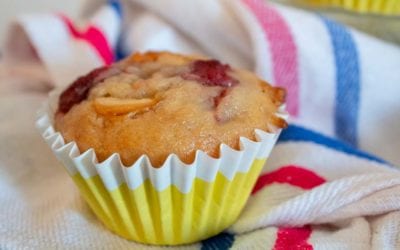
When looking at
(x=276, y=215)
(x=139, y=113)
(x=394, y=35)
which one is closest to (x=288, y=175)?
(x=276, y=215)

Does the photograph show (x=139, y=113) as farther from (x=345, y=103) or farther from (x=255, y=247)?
(x=345, y=103)

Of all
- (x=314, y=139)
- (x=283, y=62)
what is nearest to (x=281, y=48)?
(x=283, y=62)

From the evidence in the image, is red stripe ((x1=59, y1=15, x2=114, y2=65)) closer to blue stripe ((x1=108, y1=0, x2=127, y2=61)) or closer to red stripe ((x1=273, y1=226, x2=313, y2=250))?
blue stripe ((x1=108, y1=0, x2=127, y2=61))

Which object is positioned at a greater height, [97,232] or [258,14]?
[258,14]

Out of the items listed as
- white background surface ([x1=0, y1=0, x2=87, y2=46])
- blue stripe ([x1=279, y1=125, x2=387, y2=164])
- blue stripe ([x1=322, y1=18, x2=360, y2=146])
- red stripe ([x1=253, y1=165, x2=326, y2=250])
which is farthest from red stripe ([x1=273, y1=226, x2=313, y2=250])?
white background surface ([x1=0, y1=0, x2=87, y2=46])

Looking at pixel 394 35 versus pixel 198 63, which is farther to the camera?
pixel 394 35

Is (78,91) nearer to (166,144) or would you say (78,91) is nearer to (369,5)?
(166,144)

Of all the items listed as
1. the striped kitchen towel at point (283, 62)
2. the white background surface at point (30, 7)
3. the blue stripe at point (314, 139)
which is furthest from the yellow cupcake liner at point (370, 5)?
the white background surface at point (30, 7)

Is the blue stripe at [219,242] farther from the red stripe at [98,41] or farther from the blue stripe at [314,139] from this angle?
the red stripe at [98,41]
